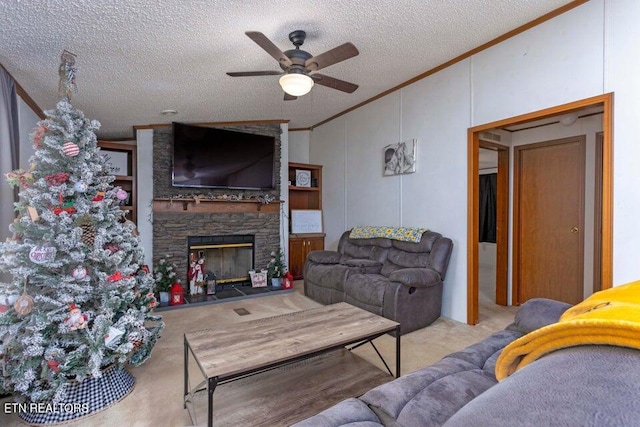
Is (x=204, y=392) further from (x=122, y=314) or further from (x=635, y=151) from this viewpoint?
(x=635, y=151)

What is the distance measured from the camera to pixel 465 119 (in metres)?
3.34

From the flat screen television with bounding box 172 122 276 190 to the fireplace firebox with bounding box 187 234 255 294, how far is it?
32.9 inches

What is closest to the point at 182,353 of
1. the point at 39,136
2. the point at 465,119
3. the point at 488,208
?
the point at 39,136

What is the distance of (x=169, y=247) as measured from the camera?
452 cm

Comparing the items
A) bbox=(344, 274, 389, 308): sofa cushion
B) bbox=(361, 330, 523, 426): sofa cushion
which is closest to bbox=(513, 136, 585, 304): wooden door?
bbox=(344, 274, 389, 308): sofa cushion

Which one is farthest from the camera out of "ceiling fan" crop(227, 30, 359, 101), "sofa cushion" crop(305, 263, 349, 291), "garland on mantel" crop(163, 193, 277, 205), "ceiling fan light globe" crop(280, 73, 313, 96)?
"garland on mantel" crop(163, 193, 277, 205)

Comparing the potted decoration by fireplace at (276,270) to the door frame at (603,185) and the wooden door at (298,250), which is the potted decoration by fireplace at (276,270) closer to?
the wooden door at (298,250)

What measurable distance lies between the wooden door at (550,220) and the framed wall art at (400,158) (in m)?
1.36

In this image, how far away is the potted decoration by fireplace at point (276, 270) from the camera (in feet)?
16.1

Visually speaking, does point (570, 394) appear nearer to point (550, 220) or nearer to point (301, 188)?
point (550, 220)

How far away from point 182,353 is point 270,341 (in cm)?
131

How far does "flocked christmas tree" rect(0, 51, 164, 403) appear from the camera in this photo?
177 centimetres

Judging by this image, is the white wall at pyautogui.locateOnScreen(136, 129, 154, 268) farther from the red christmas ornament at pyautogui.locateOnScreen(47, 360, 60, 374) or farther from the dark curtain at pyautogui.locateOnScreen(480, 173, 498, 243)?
the dark curtain at pyautogui.locateOnScreen(480, 173, 498, 243)

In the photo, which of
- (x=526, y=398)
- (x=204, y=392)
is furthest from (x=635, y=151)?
(x=204, y=392)
